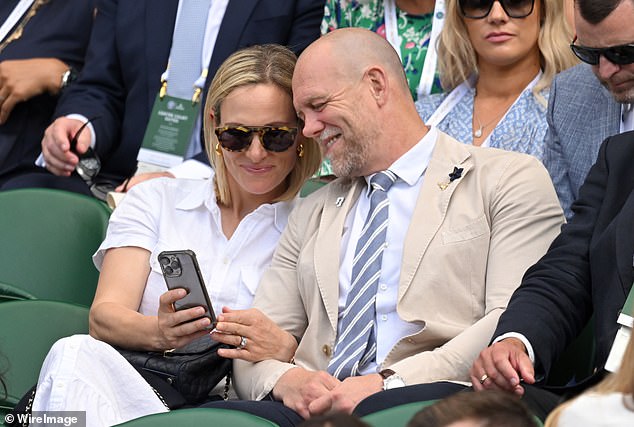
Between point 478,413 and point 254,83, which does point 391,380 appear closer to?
point 254,83

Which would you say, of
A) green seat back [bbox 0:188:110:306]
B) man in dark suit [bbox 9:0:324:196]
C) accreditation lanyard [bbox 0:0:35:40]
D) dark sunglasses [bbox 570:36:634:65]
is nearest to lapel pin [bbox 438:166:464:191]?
dark sunglasses [bbox 570:36:634:65]

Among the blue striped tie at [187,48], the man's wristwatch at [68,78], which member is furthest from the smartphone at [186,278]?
the man's wristwatch at [68,78]

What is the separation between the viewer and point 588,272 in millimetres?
3164

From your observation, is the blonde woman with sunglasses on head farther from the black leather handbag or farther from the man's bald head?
the man's bald head

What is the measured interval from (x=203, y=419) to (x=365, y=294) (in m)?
0.93

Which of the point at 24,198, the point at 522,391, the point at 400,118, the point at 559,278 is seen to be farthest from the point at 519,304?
the point at 24,198

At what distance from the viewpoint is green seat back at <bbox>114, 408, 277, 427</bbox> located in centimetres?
253

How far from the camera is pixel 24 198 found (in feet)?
14.3

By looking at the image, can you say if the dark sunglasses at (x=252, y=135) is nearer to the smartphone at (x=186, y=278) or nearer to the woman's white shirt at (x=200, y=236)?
the woman's white shirt at (x=200, y=236)

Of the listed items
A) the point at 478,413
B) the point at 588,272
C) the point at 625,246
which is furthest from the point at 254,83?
the point at 478,413

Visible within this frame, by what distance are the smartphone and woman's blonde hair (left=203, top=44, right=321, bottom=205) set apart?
1.96ft

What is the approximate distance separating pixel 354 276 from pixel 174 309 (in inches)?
21.1

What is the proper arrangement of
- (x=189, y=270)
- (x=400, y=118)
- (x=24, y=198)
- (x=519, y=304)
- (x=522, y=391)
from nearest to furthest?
(x=522, y=391) → (x=519, y=304) → (x=189, y=270) → (x=400, y=118) → (x=24, y=198)

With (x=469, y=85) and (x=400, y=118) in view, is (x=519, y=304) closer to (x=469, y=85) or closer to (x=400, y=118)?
(x=400, y=118)
